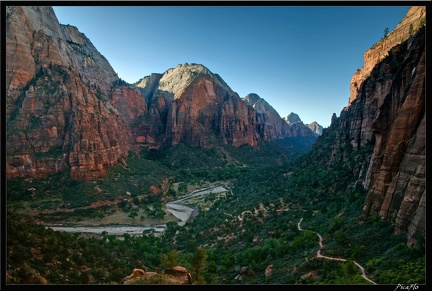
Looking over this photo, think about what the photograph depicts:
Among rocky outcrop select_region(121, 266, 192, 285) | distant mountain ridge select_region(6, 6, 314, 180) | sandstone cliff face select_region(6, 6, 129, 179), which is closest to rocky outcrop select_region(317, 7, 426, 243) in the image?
rocky outcrop select_region(121, 266, 192, 285)

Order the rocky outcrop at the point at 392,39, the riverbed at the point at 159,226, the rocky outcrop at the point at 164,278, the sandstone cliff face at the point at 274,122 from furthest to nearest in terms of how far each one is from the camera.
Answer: the sandstone cliff face at the point at 274,122
the riverbed at the point at 159,226
the rocky outcrop at the point at 392,39
the rocky outcrop at the point at 164,278

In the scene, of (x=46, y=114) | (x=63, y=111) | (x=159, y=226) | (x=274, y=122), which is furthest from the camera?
(x=274, y=122)

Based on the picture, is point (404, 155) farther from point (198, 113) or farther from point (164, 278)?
point (198, 113)

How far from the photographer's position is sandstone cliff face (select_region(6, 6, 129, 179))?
1352 inches

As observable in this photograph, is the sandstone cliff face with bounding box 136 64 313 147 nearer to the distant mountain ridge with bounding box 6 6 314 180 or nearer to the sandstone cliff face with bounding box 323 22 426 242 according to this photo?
the distant mountain ridge with bounding box 6 6 314 180

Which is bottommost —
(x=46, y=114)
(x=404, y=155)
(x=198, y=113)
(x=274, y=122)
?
(x=404, y=155)

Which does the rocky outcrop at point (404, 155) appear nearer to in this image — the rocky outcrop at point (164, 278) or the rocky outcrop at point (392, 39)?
the rocky outcrop at point (164, 278)

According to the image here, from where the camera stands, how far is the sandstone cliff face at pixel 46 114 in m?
34.3

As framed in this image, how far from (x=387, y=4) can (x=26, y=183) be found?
33.8 metres

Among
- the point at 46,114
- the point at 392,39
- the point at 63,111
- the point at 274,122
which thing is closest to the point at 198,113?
the point at 63,111

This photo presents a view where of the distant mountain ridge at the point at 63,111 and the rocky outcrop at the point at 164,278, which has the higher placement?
the distant mountain ridge at the point at 63,111

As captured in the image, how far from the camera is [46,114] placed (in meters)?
38.7

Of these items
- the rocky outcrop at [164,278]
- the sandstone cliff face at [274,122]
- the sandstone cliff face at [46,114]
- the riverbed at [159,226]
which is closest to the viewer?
the rocky outcrop at [164,278]

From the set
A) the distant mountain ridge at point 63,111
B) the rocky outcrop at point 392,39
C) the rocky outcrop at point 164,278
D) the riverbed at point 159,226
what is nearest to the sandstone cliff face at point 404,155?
the rocky outcrop at point 164,278
